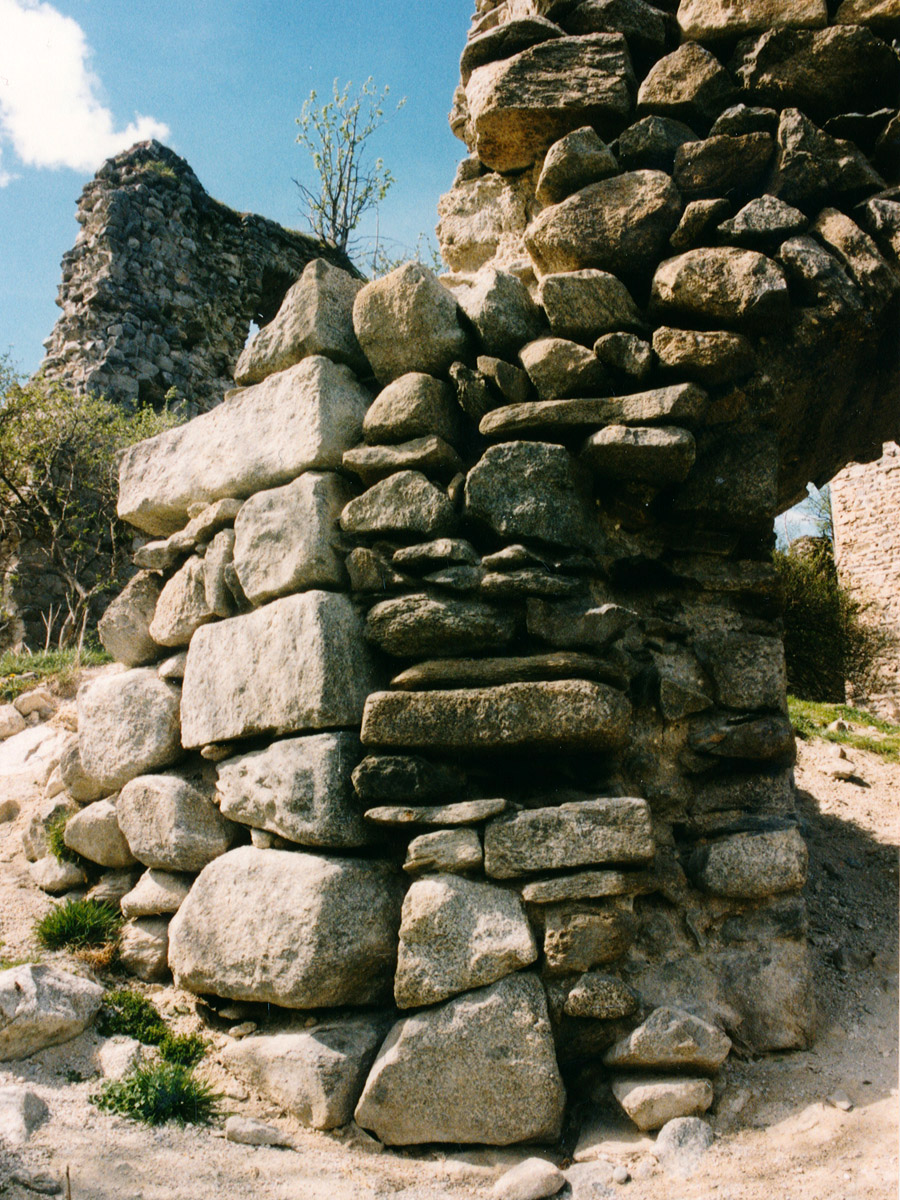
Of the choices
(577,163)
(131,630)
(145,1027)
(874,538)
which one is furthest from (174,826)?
(874,538)

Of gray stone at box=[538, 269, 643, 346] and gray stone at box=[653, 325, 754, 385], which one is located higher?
gray stone at box=[538, 269, 643, 346]

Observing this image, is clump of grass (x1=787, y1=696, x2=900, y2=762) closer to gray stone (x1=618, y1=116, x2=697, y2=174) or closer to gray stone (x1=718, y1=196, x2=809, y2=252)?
gray stone (x1=718, y1=196, x2=809, y2=252)

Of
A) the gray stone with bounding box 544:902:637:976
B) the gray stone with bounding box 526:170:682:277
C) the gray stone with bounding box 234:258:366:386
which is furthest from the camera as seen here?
the gray stone with bounding box 234:258:366:386

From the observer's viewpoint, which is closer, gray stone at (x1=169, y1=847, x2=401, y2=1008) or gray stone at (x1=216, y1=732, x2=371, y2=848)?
gray stone at (x1=169, y1=847, x2=401, y2=1008)

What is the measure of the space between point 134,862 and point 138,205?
10123mm

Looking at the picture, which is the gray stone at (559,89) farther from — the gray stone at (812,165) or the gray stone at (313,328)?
the gray stone at (313,328)

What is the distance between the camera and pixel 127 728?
3189mm

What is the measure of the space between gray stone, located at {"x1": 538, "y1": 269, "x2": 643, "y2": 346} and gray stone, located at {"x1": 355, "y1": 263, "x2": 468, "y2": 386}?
36 cm

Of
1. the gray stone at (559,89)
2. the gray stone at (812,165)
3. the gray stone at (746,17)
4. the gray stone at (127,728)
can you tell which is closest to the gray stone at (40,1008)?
the gray stone at (127,728)

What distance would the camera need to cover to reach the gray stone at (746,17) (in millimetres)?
2873

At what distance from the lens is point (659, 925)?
2.45 meters

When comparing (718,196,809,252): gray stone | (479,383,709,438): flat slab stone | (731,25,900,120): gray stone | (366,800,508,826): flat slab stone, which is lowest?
(366,800,508,826): flat slab stone

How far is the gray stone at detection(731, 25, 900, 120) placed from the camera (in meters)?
2.81

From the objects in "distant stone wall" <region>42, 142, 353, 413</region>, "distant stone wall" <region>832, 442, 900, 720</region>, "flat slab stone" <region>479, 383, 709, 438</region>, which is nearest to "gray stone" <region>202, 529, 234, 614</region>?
"flat slab stone" <region>479, 383, 709, 438</region>
